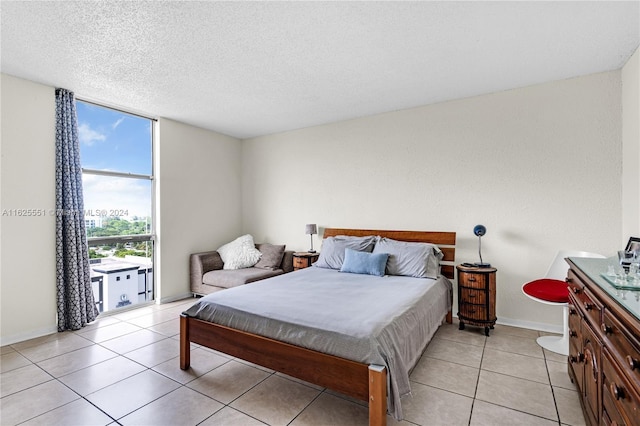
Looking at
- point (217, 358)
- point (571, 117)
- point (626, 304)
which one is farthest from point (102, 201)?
point (571, 117)

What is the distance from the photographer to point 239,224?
237 inches

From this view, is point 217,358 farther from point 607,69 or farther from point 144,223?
point 607,69

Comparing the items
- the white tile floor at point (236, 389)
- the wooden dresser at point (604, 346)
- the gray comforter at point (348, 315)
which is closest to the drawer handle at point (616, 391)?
the wooden dresser at point (604, 346)

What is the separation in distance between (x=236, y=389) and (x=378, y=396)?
122 cm

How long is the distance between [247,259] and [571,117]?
15.2 ft

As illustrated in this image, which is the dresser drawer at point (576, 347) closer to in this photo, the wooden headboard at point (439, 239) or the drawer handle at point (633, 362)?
the drawer handle at point (633, 362)

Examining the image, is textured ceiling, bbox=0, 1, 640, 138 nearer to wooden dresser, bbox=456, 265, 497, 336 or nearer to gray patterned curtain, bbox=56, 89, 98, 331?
gray patterned curtain, bbox=56, 89, 98, 331

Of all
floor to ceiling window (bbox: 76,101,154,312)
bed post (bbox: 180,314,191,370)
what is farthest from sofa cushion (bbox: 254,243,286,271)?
bed post (bbox: 180,314,191,370)

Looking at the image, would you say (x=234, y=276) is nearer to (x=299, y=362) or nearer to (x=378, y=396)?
(x=299, y=362)

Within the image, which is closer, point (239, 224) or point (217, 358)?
point (217, 358)

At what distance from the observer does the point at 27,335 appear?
336cm

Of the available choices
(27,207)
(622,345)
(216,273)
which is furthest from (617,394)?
(27,207)

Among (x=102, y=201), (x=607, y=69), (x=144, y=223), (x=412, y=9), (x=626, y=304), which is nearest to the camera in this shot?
(x=626, y=304)

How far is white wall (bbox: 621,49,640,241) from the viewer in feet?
9.11
